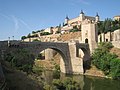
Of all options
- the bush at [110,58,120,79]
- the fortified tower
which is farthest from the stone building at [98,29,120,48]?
the bush at [110,58,120,79]

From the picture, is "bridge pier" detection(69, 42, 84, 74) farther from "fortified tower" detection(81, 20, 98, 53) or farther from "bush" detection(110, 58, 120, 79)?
"bush" detection(110, 58, 120, 79)

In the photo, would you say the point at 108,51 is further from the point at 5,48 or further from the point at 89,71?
the point at 5,48

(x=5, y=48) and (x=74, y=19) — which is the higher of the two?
(x=74, y=19)

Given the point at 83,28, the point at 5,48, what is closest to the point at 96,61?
the point at 83,28

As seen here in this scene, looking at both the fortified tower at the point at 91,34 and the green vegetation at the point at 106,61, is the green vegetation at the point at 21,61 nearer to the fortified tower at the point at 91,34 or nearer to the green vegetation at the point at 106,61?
the green vegetation at the point at 106,61

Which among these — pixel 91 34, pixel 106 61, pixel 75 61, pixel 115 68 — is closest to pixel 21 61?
pixel 115 68

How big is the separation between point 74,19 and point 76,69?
169 ft

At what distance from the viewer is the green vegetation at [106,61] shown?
32.4 m

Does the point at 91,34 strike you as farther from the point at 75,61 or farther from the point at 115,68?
the point at 115,68

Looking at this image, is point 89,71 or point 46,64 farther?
point 46,64

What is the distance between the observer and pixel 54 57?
154 ft

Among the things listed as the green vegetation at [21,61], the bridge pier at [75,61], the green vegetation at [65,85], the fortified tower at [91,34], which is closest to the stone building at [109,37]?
the fortified tower at [91,34]

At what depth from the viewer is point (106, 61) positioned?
35.1 meters

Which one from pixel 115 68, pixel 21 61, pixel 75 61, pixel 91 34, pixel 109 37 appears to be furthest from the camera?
pixel 109 37
